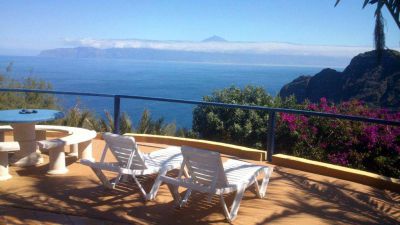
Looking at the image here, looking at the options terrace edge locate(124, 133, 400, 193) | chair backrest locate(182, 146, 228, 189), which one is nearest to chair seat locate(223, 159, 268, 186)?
chair backrest locate(182, 146, 228, 189)

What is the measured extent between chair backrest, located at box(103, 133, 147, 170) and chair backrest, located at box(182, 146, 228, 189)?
0.70m

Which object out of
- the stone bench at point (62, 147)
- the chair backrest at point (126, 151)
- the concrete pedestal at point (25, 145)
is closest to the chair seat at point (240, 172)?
the chair backrest at point (126, 151)

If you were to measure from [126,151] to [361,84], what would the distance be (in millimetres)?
17340

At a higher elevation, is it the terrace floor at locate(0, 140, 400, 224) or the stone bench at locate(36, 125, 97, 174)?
the stone bench at locate(36, 125, 97, 174)

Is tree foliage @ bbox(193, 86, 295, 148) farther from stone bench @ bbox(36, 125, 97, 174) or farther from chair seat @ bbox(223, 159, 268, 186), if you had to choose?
chair seat @ bbox(223, 159, 268, 186)

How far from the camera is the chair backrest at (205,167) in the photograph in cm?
394

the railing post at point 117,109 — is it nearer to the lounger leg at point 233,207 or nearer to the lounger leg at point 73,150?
the lounger leg at point 73,150

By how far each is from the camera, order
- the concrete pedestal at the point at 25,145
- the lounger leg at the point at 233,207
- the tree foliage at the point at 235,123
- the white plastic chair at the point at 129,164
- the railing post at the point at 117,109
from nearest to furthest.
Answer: the lounger leg at the point at 233,207, the white plastic chair at the point at 129,164, the concrete pedestal at the point at 25,145, the railing post at the point at 117,109, the tree foliage at the point at 235,123

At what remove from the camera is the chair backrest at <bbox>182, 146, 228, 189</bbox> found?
3.94m

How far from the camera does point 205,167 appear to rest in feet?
13.3

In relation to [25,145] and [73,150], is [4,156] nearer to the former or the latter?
[25,145]

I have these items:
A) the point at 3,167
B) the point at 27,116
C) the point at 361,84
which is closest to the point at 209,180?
the point at 3,167

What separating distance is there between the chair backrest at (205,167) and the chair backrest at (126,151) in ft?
2.28

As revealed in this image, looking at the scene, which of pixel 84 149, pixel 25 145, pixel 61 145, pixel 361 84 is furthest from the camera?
pixel 361 84
